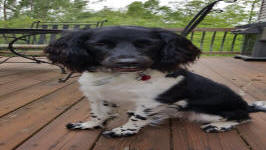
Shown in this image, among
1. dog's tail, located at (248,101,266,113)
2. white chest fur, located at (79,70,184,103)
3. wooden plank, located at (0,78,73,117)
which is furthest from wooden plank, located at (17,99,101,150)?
dog's tail, located at (248,101,266,113)

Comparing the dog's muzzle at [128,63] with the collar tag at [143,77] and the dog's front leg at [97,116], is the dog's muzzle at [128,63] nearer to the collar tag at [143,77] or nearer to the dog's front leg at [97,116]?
the collar tag at [143,77]

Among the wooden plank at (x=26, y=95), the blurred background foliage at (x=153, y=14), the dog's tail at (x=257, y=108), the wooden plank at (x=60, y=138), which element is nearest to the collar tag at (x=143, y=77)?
the wooden plank at (x=60, y=138)

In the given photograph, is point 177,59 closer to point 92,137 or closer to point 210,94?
point 210,94

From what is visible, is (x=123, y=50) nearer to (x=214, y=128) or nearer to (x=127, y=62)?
(x=127, y=62)

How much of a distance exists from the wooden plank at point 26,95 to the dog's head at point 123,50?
0.78 metres

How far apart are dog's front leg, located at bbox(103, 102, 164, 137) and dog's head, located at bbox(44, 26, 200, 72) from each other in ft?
0.76

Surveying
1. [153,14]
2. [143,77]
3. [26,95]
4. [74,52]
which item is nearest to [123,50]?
[143,77]

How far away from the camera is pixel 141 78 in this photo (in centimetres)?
125

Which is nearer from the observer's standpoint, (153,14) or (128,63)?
(128,63)

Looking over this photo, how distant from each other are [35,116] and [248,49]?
630 cm

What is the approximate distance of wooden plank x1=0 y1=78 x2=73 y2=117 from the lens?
1922 millimetres

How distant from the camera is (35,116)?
1713 millimetres

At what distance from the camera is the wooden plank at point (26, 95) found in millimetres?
1922

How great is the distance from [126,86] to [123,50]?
0.22 m
